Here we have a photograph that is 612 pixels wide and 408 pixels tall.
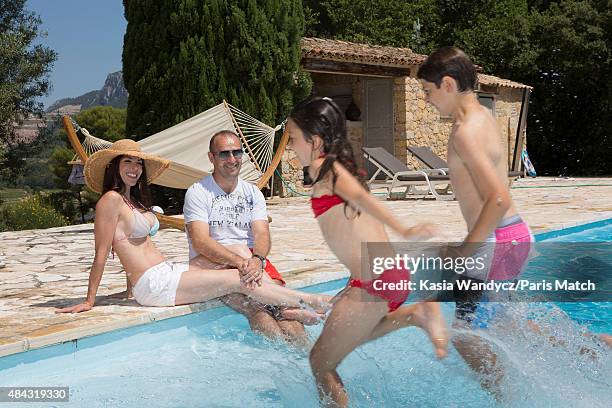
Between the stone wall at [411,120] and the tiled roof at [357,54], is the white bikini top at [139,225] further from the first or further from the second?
the stone wall at [411,120]

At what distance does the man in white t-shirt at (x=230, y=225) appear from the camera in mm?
4156

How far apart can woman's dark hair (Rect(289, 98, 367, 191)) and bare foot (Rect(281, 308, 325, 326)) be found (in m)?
1.87

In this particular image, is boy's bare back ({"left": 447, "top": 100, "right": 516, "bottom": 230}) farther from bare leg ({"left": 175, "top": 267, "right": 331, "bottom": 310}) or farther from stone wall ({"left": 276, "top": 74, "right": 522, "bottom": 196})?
stone wall ({"left": 276, "top": 74, "right": 522, "bottom": 196})

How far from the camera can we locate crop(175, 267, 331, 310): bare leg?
407cm

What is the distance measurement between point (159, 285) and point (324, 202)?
225cm

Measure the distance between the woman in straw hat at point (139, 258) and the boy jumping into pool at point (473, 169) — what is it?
1.73 metres

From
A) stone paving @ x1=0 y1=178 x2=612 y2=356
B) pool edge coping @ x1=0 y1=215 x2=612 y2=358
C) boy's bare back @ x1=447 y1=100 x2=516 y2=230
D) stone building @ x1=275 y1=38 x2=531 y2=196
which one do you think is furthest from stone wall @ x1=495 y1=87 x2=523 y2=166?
boy's bare back @ x1=447 y1=100 x2=516 y2=230

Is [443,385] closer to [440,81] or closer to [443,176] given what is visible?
[440,81]

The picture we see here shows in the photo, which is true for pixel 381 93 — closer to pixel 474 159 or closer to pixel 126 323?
pixel 126 323

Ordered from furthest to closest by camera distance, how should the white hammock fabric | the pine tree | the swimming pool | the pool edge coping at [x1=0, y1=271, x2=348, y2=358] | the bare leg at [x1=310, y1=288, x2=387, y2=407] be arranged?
1. the pine tree
2. the white hammock fabric
3. the pool edge coping at [x1=0, y1=271, x2=348, y2=358]
4. the swimming pool
5. the bare leg at [x1=310, y1=288, x2=387, y2=407]

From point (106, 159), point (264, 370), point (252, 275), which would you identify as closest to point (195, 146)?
point (106, 159)

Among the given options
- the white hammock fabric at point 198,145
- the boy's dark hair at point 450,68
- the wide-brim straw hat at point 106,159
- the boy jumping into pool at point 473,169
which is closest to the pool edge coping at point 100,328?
the wide-brim straw hat at point 106,159

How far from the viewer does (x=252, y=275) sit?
13.4 ft

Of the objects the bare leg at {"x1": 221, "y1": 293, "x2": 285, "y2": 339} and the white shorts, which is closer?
the bare leg at {"x1": 221, "y1": 293, "x2": 285, "y2": 339}
